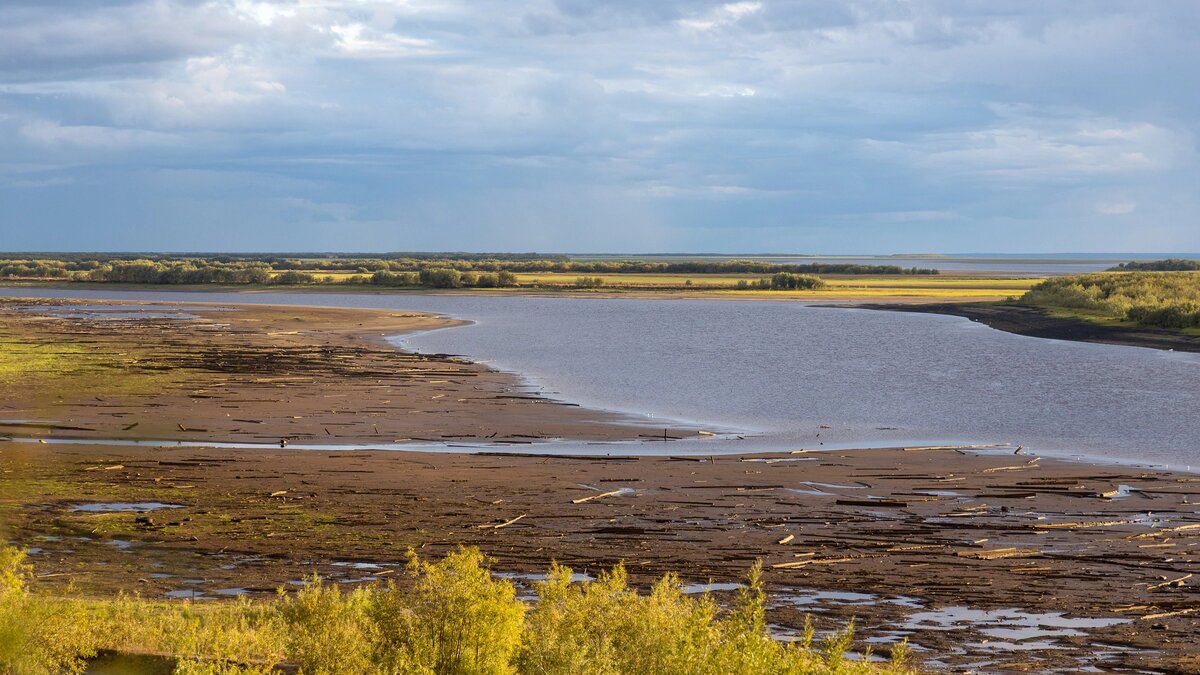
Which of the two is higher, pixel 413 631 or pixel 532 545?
pixel 413 631

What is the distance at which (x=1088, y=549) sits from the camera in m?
17.9

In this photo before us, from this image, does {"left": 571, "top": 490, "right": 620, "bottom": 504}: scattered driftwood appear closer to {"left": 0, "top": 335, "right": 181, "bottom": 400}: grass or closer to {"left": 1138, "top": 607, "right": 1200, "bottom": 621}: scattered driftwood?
{"left": 1138, "top": 607, "right": 1200, "bottom": 621}: scattered driftwood

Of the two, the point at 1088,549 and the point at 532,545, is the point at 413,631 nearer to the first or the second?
the point at 532,545

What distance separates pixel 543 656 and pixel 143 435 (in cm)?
2111

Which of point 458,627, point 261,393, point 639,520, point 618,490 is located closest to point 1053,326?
point 261,393

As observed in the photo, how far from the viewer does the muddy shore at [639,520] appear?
1484 centimetres

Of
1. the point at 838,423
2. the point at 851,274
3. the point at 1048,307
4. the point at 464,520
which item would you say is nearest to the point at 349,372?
the point at 838,423

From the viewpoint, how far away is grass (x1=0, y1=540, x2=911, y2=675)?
9398 millimetres

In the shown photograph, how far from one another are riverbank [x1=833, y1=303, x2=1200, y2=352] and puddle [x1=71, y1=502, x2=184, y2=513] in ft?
171

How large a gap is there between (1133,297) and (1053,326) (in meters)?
9.49

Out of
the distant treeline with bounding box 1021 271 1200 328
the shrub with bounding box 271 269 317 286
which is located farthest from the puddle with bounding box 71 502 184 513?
Answer: the shrub with bounding box 271 269 317 286

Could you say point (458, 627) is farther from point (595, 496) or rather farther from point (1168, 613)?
point (595, 496)

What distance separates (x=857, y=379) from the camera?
45.6 meters

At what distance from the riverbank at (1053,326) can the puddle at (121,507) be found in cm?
5219
